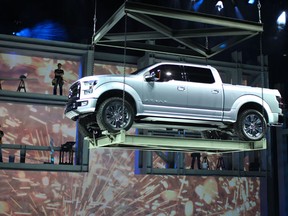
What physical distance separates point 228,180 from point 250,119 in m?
6.96

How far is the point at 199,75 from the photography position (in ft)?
23.1

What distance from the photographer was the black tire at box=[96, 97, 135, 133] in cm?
563

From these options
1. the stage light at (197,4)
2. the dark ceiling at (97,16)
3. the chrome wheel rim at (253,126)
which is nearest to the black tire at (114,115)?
the chrome wheel rim at (253,126)

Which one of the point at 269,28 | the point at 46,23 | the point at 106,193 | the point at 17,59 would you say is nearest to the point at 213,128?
the point at 106,193

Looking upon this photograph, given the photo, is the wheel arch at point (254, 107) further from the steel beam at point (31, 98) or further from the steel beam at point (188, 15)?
the steel beam at point (31, 98)

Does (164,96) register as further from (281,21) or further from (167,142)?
(281,21)

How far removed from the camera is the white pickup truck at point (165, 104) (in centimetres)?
588

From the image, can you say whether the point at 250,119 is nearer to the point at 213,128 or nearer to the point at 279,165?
the point at 213,128

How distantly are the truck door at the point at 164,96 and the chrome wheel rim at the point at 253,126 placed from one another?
1.03 metres

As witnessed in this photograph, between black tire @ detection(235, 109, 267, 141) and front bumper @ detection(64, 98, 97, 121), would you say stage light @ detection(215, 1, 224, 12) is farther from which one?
front bumper @ detection(64, 98, 97, 121)

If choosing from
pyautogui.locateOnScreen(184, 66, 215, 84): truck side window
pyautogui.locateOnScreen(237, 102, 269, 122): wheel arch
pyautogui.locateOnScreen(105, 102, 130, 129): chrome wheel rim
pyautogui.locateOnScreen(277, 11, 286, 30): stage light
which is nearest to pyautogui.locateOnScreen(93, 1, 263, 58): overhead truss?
pyautogui.locateOnScreen(184, 66, 215, 84): truck side window

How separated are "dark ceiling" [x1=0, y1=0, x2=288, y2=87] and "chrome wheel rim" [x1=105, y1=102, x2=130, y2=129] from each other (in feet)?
20.4

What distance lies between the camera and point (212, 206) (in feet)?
42.1

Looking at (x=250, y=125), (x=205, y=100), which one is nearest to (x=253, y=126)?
(x=250, y=125)
